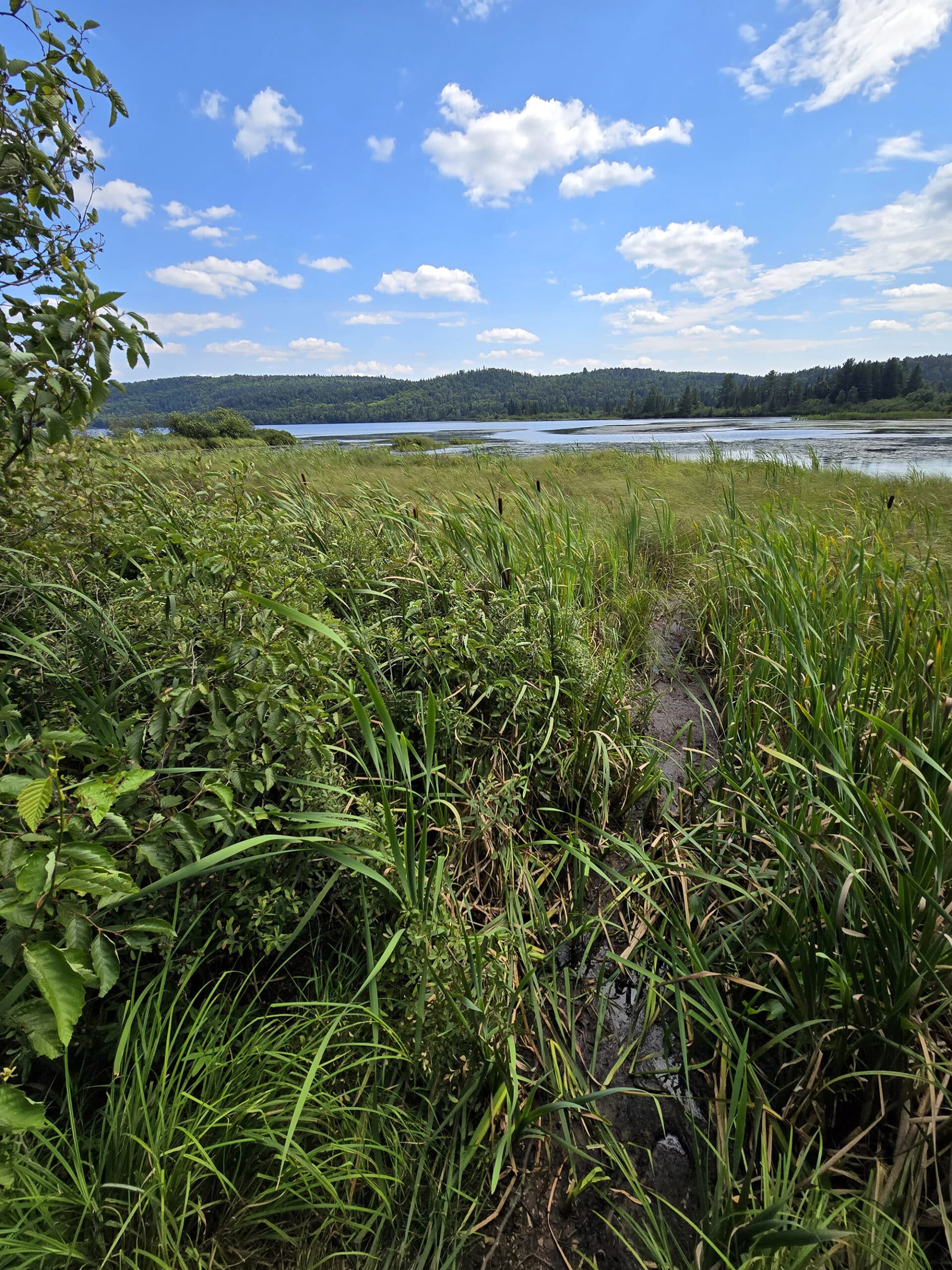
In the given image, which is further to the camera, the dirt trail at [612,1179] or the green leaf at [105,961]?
the dirt trail at [612,1179]

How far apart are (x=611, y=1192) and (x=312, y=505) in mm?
3996

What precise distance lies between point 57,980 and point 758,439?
21.1 metres

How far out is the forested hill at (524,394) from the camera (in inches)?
1633

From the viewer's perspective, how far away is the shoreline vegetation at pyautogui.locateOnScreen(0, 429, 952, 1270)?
1243 millimetres

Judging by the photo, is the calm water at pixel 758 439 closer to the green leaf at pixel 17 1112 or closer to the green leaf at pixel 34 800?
the green leaf at pixel 34 800

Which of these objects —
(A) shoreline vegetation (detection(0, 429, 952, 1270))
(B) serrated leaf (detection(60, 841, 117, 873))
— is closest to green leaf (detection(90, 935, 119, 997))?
(A) shoreline vegetation (detection(0, 429, 952, 1270))

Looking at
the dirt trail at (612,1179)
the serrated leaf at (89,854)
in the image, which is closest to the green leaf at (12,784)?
the serrated leaf at (89,854)

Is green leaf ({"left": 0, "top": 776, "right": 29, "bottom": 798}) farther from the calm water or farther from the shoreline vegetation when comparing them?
the calm water

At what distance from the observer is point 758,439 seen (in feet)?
59.1

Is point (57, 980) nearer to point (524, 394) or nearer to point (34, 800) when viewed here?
point (34, 800)

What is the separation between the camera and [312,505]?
4121 millimetres

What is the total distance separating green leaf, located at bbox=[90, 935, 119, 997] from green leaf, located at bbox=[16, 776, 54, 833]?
0.92 feet

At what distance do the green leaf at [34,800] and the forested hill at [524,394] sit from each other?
36337 millimetres

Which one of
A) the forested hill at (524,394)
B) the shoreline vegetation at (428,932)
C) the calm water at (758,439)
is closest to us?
the shoreline vegetation at (428,932)
